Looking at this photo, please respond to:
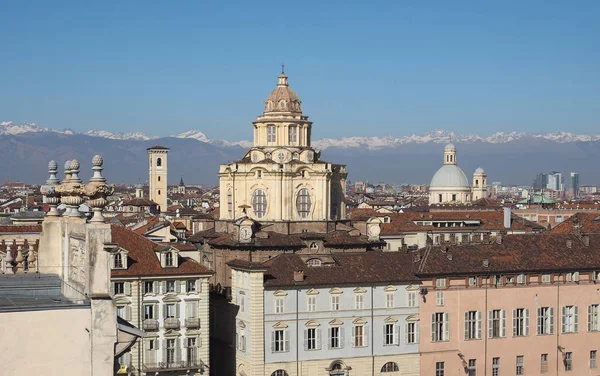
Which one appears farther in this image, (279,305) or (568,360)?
(568,360)

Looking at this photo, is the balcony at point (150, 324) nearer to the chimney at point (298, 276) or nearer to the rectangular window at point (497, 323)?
the chimney at point (298, 276)

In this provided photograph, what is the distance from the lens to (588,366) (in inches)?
2437

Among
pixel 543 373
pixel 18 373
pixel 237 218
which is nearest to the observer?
pixel 18 373

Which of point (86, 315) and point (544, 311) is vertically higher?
point (86, 315)

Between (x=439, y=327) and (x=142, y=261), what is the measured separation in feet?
51.8

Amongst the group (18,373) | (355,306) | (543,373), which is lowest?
(543,373)

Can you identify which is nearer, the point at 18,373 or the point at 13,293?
the point at 18,373

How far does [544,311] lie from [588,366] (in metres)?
4.08

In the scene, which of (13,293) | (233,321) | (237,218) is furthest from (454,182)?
(13,293)

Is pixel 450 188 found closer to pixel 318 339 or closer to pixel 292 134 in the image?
pixel 292 134

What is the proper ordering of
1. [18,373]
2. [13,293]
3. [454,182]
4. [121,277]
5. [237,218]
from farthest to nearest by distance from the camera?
[454,182], [237,218], [121,277], [13,293], [18,373]

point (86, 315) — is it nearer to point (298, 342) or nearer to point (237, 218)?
point (298, 342)

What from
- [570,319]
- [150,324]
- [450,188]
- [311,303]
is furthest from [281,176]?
[450,188]

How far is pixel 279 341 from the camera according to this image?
54.8 meters
